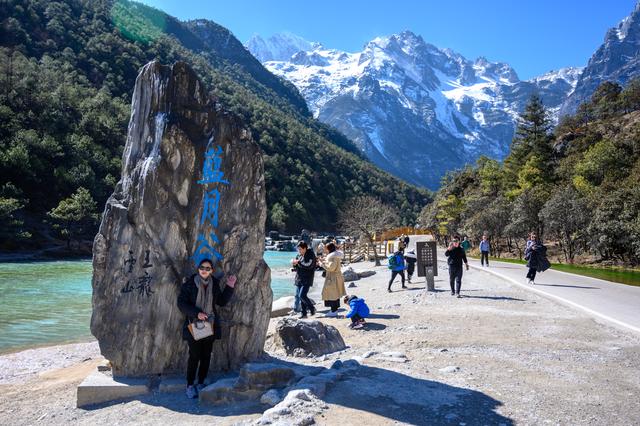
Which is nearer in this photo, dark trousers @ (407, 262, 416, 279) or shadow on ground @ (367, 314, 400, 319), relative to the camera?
shadow on ground @ (367, 314, 400, 319)

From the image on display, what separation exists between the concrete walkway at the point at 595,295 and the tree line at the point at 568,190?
486 inches

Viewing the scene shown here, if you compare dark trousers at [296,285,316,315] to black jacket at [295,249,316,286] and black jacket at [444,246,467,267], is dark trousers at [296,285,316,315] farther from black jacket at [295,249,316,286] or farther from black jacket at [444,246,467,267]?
black jacket at [444,246,467,267]

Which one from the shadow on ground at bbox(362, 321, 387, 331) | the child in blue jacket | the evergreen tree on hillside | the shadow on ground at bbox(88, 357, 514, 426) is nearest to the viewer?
the shadow on ground at bbox(88, 357, 514, 426)

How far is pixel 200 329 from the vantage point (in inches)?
214

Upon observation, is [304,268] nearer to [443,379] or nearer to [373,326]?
[373,326]

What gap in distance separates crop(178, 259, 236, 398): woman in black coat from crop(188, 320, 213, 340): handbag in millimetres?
52

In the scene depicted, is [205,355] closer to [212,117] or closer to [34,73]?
[212,117]

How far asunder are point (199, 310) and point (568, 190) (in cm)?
3531

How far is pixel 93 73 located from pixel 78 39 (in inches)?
312

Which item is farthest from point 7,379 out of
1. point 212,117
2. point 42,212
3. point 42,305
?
point 42,212

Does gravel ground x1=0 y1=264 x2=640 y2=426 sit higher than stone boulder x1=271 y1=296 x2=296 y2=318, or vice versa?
gravel ground x1=0 y1=264 x2=640 y2=426

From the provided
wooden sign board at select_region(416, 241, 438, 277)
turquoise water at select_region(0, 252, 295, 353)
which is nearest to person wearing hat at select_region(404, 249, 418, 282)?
wooden sign board at select_region(416, 241, 438, 277)

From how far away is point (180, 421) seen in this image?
16.2ft

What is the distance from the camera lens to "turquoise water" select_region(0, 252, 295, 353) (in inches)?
471
